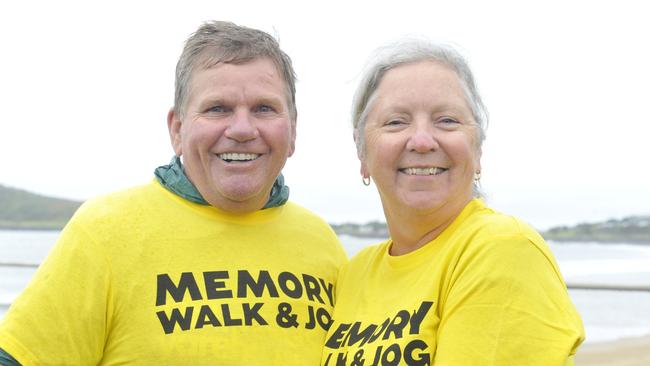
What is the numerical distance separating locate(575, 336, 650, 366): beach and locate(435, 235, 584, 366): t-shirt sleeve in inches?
177

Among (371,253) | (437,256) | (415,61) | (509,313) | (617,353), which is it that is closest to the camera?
(509,313)

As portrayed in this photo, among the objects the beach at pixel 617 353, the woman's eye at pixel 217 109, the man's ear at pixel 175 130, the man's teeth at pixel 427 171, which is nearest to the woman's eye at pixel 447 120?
the man's teeth at pixel 427 171

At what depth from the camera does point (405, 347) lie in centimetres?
196

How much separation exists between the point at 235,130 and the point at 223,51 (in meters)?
0.21

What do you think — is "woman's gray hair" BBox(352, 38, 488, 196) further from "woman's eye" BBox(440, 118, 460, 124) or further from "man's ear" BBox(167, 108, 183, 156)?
"man's ear" BBox(167, 108, 183, 156)

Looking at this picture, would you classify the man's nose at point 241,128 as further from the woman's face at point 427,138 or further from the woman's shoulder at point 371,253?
the woman's shoulder at point 371,253

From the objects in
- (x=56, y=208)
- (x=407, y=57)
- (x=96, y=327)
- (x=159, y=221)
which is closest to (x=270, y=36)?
(x=407, y=57)

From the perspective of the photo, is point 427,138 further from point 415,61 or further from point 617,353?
point 617,353

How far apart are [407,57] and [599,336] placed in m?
5.02

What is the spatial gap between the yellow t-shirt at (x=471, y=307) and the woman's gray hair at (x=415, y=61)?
0.23 m

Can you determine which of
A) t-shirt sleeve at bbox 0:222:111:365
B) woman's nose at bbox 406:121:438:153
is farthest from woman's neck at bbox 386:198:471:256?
t-shirt sleeve at bbox 0:222:111:365

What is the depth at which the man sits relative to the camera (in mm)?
2158

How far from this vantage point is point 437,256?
210 cm

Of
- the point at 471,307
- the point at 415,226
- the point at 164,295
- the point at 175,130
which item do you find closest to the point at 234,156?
the point at 175,130
